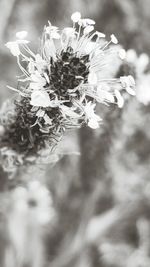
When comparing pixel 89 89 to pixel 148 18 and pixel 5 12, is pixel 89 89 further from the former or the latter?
pixel 148 18

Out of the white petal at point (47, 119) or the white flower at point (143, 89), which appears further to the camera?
the white flower at point (143, 89)

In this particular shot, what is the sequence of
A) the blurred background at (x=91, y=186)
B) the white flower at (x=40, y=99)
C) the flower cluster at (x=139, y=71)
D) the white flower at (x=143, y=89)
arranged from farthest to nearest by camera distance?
the blurred background at (x=91, y=186) → the white flower at (x=143, y=89) → the flower cluster at (x=139, y=71) → the white flower at (x=40, y=99)

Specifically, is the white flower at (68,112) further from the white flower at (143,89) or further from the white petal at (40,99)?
the white flower at (143,89)

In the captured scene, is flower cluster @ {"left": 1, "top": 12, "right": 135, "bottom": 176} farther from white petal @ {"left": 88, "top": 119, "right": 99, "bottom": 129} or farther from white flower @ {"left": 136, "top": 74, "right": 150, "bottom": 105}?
white flower @ {"left": 136, "top": 74, "right": 150, "bottom": 105}

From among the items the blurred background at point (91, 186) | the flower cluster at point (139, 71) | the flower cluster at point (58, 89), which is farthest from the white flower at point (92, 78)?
the blurred background at point (91, 186)

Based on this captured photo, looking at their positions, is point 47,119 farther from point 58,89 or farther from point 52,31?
point 52,31

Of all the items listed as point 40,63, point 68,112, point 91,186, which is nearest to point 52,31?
point 40,63

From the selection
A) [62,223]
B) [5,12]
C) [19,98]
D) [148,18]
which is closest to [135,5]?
[148,18]

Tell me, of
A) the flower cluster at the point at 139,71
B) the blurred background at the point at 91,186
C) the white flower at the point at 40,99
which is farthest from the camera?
the blurred background at the point at 91,186
